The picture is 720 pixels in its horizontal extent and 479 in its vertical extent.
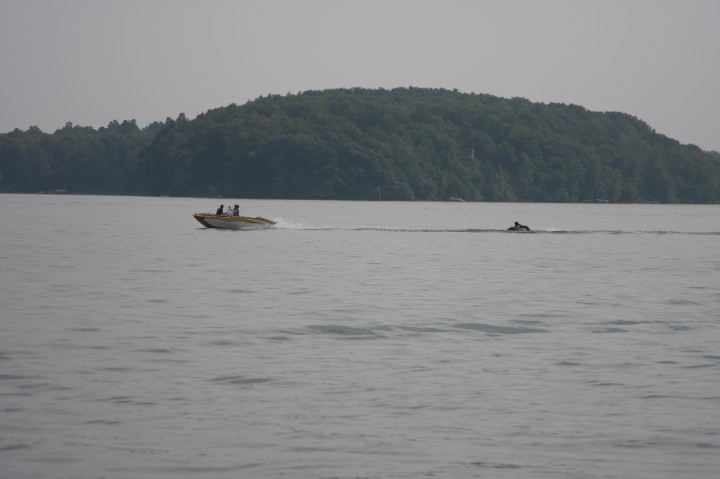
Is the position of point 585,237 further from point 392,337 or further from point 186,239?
point 392,337

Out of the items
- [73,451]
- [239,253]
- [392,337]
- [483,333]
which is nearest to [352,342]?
[392,337]

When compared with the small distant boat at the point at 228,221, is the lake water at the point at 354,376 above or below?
below

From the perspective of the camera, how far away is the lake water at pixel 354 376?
1193cm

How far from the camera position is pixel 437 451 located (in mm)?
12258

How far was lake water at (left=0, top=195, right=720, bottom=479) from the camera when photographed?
11.9 metres

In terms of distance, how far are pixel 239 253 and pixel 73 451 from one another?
41.3 metres

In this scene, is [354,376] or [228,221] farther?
[228,221]

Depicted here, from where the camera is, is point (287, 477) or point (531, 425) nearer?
point (287, 477)

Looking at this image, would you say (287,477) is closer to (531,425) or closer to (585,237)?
(531,425)

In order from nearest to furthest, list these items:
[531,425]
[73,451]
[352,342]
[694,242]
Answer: [73,451] → [531,425] → [352,342] → [694,242]

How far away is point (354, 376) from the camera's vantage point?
16969mm

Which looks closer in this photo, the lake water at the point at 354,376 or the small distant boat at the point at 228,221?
the lake water at the point at 354,376

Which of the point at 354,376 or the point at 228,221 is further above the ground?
the point at 228,221

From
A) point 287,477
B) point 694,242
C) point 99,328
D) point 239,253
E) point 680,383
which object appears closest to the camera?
point 287,477
